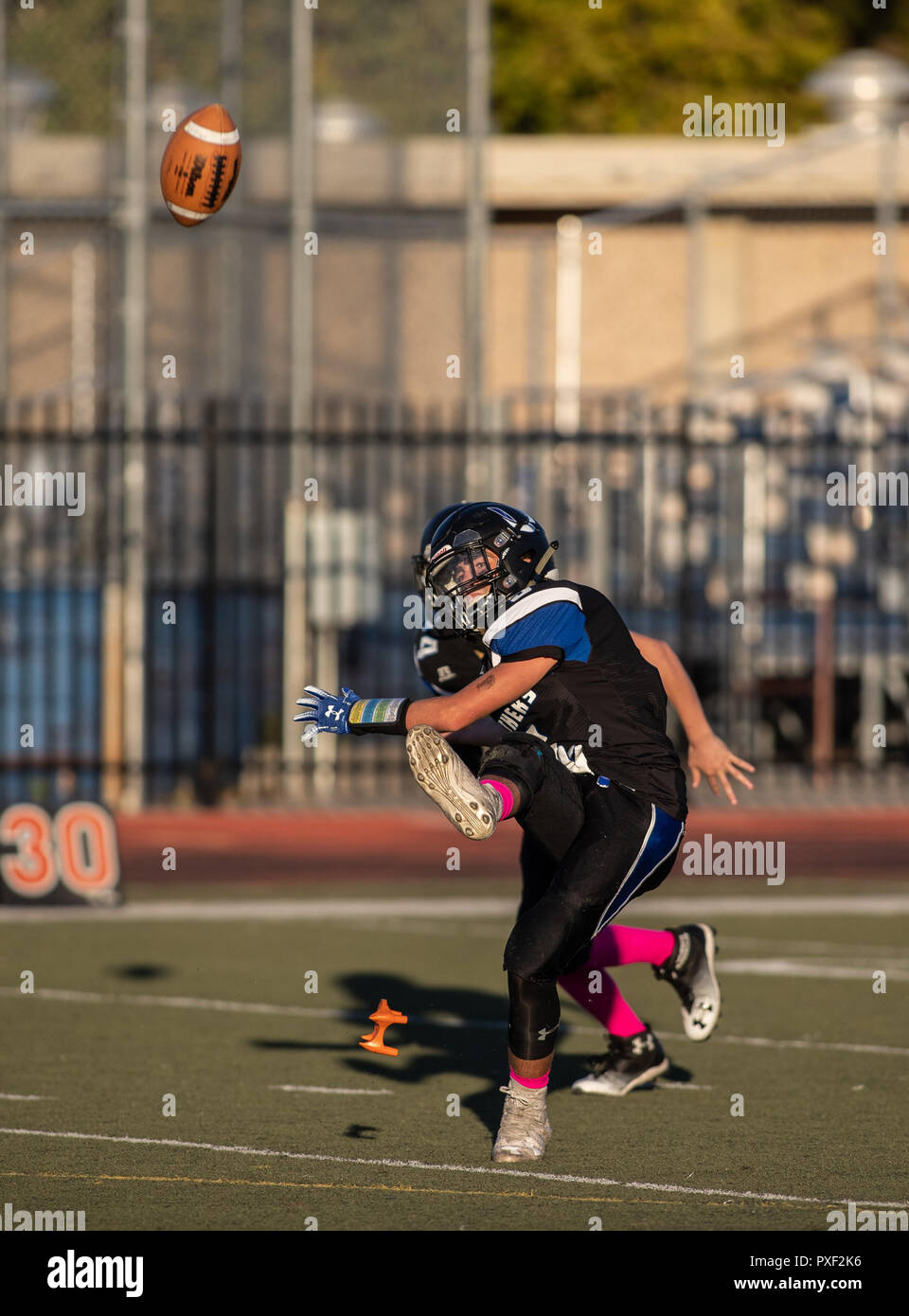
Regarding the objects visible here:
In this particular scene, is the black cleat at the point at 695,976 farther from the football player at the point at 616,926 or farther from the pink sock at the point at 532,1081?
the pink sock at the point at 532,1081

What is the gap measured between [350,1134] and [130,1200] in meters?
1.11

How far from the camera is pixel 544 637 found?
21.5ft

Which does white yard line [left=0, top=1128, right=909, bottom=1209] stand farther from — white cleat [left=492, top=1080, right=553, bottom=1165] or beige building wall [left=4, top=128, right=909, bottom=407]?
beige building wall [left=4, top=128, right=909, bottom=407]

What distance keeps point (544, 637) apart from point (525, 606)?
0.13 metres

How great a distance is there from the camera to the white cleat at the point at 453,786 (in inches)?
239

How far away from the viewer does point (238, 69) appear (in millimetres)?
19312

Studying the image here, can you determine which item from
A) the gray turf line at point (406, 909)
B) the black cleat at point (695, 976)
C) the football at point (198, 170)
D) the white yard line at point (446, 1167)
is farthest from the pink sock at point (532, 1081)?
the gray turf line at point (406, 909)

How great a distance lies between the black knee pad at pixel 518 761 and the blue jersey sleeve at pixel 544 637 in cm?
27

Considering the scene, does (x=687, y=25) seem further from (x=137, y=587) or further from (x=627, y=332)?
(x=137, y=587)

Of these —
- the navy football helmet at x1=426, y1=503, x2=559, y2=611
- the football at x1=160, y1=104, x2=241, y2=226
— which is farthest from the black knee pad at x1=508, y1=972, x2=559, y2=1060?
the football at x1=160, y1=104, x2=241, y2=226

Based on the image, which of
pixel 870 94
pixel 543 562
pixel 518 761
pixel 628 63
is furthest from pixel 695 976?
pixel 628 63

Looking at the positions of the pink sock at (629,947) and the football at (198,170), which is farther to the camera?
the football at (198,170)

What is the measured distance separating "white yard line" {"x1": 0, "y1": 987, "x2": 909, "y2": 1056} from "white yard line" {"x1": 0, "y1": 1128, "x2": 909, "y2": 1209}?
226 cm
